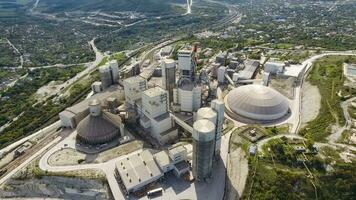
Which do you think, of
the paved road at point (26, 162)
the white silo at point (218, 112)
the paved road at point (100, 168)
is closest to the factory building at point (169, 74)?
the white silo at point (218, 112)

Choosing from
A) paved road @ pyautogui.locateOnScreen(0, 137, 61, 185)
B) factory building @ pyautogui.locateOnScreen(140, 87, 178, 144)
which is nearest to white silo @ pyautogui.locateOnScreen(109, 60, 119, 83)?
factory building @ pyautogui.locateOnScreen(140, 87, 178, 144)

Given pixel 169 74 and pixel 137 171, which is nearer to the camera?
pixel 137 171

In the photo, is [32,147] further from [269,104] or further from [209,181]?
[269,104]

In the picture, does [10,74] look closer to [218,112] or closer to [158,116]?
[158,116]

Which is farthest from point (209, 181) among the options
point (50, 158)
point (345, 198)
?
point (50, 158)

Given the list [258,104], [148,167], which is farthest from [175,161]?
[258,104]

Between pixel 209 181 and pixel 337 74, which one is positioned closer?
pixel 209 181

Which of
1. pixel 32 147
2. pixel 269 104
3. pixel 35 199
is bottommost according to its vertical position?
pixel 35 199

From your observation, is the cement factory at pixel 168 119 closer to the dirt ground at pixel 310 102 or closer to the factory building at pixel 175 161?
the factory building at pixel 175 161

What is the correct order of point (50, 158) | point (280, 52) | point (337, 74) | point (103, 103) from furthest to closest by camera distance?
point (280, 52) < point (337, 74) < point (103, 103) < point (50, 158)
